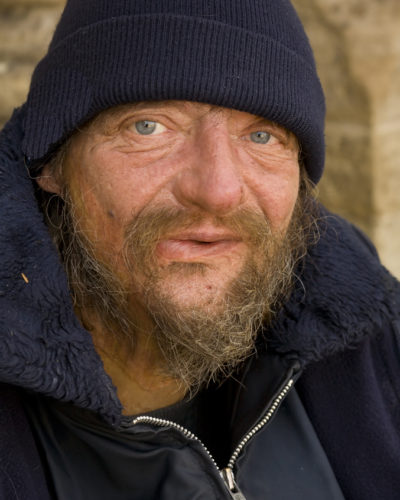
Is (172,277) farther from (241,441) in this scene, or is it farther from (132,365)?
(241,441)

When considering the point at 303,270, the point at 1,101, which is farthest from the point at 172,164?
the point at 1,101

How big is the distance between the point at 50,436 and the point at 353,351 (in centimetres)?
91

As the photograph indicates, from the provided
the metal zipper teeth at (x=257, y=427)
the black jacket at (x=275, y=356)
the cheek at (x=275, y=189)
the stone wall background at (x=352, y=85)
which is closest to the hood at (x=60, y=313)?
the black jacket at (x=275, y=356)

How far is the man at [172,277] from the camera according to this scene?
166 cm

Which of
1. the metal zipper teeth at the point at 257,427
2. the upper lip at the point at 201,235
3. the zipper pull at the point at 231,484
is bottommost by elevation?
the zipper pull at the point at 231,484

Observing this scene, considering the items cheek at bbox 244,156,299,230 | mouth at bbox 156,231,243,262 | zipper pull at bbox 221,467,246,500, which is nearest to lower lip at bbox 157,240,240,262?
mouth at bbox 156,231,243,262

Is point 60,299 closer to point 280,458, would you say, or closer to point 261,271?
point 261,271

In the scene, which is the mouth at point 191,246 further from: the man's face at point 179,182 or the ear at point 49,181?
the ear at point 49,181

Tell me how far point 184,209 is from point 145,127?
24cm

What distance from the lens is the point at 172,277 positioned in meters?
1.79

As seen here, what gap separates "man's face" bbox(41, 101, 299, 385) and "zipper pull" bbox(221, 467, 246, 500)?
0.93 ft

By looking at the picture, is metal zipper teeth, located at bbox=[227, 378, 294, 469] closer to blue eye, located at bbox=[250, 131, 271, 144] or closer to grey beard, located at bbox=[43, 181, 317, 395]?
grey beard, located at bbox=[43, 181, 317, 395]

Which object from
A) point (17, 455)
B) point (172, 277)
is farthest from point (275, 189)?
point (17, 455)

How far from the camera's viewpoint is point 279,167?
192cm
